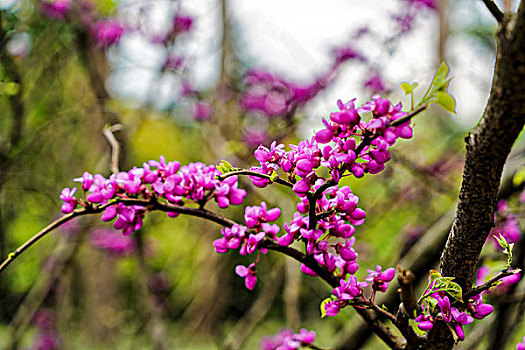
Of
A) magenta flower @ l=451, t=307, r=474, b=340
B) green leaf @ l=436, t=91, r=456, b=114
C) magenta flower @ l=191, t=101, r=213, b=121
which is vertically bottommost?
magenta flower @ l=451, t=307, r=474, b=340

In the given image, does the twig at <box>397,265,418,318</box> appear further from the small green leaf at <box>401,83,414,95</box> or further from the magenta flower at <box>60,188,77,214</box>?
the magenta flower at <box>60,188,77,214</box>

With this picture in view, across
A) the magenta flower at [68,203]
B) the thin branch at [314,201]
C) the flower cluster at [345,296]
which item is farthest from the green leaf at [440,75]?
the magenta flower at [68,203]

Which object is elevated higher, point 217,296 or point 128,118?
point 128,118

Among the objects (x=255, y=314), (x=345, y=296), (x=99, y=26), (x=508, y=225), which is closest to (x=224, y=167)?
(x=345, y=296)

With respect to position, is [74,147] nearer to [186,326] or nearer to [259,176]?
[186,326]

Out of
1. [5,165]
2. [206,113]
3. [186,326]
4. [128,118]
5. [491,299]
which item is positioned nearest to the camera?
[491,299]

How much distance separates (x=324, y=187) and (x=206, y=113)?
2.50 meters

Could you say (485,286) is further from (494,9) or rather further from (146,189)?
(146,189)

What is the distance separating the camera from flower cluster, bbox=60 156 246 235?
0.74 metres

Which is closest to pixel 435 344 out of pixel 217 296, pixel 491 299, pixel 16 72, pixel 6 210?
pixel 491 299

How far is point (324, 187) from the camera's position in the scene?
620 millimetres

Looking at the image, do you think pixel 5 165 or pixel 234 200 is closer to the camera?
pixel 234 200

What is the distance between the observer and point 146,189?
75 cm

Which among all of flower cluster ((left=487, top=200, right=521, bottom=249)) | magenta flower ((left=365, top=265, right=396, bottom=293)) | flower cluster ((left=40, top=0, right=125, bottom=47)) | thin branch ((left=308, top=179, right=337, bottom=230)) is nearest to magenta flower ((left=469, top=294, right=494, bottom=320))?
magenta flower ((left=365, top=265, right=396, bottom=293))
